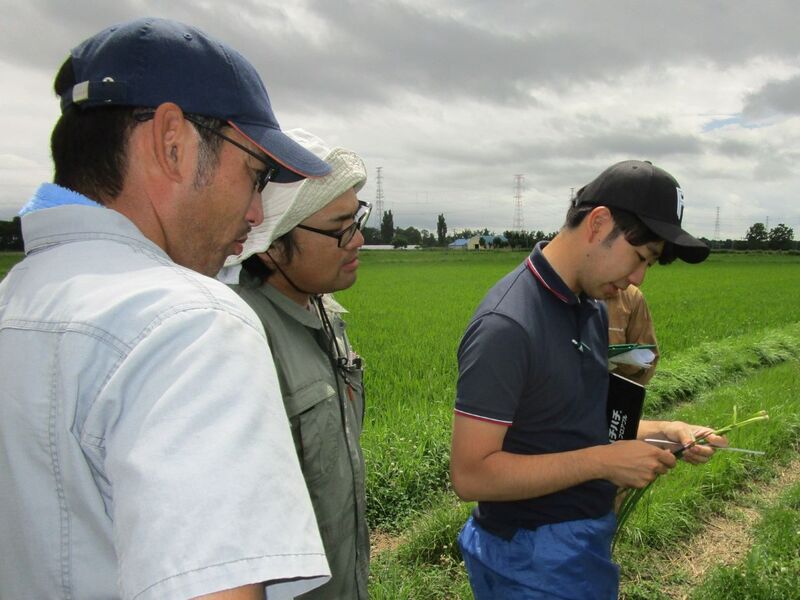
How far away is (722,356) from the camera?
8.61m

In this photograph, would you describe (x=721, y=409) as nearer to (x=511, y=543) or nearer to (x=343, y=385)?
(x=511, y=543)

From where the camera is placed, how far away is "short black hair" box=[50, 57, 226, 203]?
0.82 m

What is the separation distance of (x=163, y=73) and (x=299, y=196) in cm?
88

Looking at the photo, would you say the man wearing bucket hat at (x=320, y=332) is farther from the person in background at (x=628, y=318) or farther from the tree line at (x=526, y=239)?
the tree line at (x=526, y=239)

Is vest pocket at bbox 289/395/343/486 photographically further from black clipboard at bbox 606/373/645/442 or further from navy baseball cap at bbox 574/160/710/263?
navy baseball cap at bbox 574/160/710/263

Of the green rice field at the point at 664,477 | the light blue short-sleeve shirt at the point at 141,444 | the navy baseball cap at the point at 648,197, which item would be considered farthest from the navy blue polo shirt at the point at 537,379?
the green rice field at the point at 664,477

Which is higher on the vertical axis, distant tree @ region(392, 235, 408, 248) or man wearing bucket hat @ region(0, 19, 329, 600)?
distant tree @ region(392, 235, 408, 248)

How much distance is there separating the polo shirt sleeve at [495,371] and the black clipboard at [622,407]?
0.49 m

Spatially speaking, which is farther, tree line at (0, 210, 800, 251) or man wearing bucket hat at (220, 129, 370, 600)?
tree line at (0, 210, 800, 251)

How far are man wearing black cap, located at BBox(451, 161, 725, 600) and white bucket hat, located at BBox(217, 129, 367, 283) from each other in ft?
2.01

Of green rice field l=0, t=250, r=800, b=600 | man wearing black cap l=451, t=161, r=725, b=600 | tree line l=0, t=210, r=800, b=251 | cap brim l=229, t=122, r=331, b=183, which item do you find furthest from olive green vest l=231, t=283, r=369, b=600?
tree line l=0, t=210, r=800, b=251

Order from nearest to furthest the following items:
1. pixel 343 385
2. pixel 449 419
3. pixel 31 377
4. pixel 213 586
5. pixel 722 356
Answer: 1. pixel 213 586
2. pixel 31 377
3. pixel 343 385
4. pixel 449 419
5. pixel 722 356

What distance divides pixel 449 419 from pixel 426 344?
417 cm

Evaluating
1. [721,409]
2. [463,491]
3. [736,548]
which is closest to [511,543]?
[463,491]
